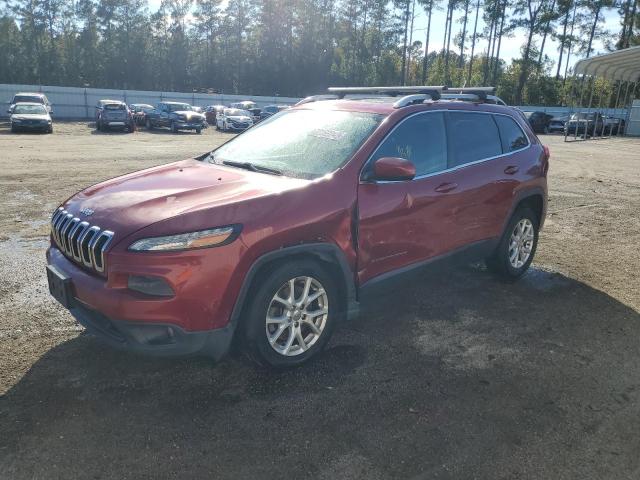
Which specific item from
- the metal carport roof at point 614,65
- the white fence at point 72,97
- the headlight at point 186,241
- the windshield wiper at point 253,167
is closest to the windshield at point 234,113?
the white fence at point 72,97

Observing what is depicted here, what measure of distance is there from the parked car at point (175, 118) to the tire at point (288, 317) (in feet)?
90.3

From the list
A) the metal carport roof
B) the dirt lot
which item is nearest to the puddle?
the dirt lot

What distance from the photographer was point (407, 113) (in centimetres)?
416

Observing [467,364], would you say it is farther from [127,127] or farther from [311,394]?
[127,127]

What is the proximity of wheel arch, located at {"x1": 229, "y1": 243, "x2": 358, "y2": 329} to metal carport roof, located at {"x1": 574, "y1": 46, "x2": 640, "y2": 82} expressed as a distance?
69.9 ft

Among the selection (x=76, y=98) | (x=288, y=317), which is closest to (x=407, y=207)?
(x=288, y=317)

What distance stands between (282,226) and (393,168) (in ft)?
2.95

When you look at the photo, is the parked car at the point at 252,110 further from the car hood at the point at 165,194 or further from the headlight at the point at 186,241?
the headlight at the point at 186,241

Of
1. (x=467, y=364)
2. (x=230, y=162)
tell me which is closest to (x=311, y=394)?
(x=467, y=364)

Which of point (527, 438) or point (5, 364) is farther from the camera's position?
point (5, 364)

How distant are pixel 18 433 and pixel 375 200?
257cm

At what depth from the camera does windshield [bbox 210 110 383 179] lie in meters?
3.83

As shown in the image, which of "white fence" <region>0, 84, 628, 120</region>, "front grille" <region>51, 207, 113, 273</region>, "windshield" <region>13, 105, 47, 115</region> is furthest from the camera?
"white fence" <region>0, 84, 628, 120</region>

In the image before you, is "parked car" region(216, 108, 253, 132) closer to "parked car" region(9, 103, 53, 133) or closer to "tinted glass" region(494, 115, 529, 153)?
"parked car" region(9, 103, 53, 133)
